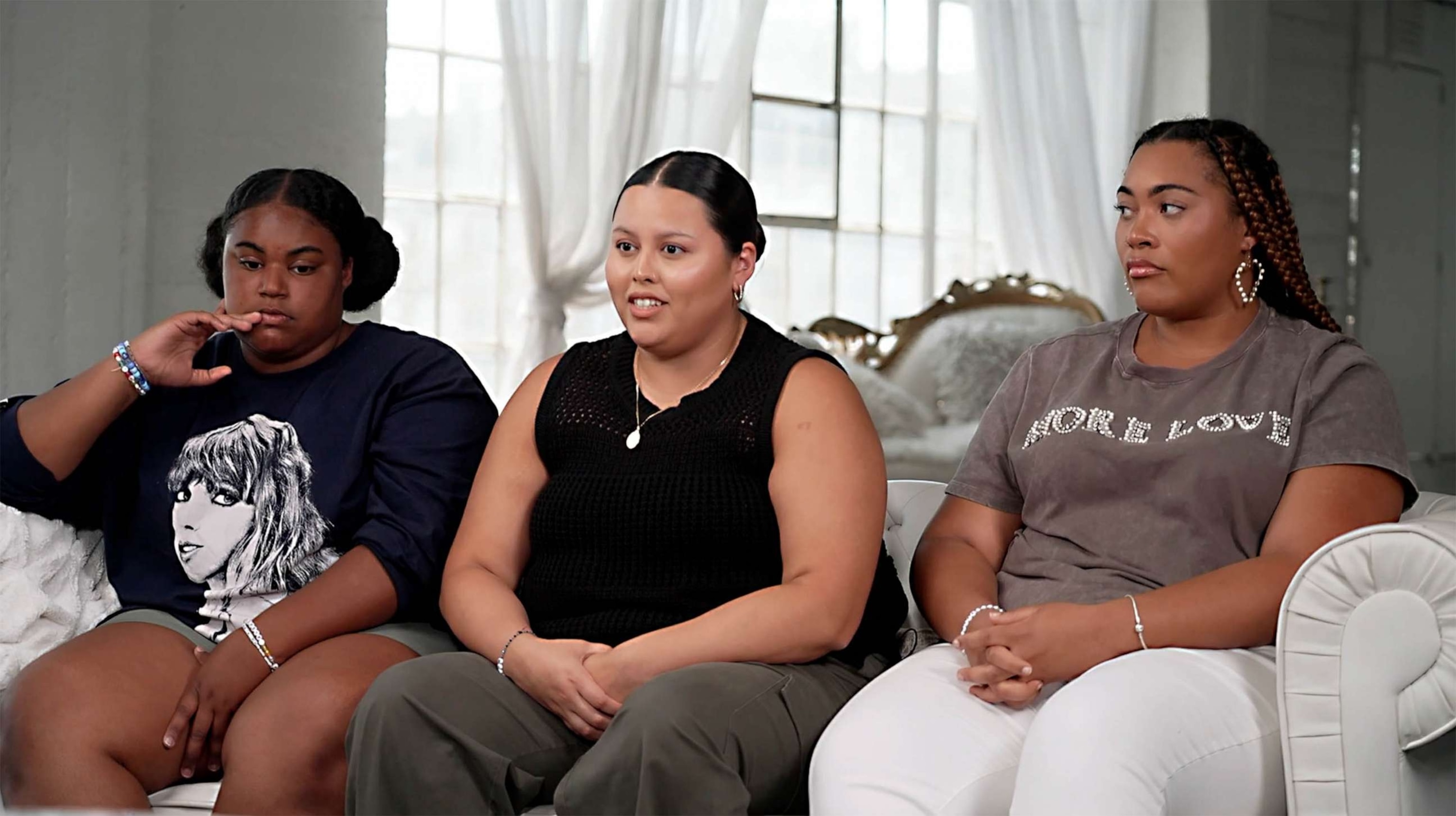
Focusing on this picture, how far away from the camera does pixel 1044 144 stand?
5688 mm

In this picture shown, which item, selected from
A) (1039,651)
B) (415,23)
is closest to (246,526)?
(1039,651)

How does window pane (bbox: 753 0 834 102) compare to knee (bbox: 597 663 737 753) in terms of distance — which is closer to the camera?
knee (bbox: 597 663 737 753)

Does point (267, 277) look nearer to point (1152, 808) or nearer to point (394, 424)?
point (394, 424)

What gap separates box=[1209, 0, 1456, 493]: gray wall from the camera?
605cm

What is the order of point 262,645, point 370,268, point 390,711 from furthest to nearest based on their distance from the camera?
point 370,268 < point 262,645 < point 390,711

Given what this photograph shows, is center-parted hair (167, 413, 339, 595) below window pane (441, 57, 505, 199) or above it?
below

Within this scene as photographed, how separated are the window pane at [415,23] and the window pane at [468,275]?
588 mm

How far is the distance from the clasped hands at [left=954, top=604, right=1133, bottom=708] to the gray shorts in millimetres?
784

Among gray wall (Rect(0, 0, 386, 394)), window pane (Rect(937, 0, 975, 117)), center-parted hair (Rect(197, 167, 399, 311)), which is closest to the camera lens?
center-parted hair (Rect(197, 167, 399, 311))

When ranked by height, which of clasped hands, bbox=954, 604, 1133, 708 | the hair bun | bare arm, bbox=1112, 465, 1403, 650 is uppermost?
the hair bun

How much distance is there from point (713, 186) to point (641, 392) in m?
0.33

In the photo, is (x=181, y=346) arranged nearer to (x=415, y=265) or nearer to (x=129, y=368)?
(x=129, y=368)

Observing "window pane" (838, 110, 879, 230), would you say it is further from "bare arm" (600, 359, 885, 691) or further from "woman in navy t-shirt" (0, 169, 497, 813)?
"bare arm" (600, 359, 885, 691)

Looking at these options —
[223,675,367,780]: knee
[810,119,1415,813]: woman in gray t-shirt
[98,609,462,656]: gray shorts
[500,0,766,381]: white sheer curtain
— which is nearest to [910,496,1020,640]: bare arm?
[810,119,1415,813]: woman in gray t-shirt
